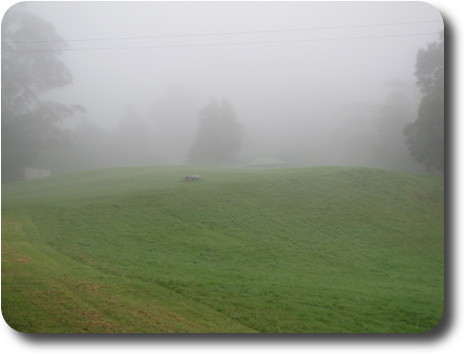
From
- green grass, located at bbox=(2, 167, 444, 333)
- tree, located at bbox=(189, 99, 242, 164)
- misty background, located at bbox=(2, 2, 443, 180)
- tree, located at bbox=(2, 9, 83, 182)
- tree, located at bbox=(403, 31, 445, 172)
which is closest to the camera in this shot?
green grass, located at bbox=(2, 167, 444, 333)

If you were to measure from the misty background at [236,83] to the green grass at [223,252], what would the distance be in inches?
44.1

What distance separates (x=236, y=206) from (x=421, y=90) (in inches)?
279

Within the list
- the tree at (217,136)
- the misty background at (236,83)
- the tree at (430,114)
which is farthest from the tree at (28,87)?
the tree at (430,114)

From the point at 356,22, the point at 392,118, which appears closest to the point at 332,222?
the point at 392,118

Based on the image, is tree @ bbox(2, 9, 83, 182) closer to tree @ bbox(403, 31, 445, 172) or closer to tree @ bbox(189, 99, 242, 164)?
tree @ bbox(189, 99, 242, 164)

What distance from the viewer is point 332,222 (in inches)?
510

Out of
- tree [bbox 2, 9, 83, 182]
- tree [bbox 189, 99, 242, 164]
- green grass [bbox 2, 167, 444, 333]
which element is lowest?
green grass [bbox 2, 167, 444, 333]

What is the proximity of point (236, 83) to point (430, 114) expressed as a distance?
16.3ft

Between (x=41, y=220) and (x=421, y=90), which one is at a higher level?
(x=421, y=90)

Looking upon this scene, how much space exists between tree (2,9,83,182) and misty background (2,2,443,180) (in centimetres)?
18

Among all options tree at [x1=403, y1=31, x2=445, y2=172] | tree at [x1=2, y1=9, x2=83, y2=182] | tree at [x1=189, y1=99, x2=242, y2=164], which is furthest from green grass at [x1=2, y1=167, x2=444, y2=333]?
tree at [x1=189, y1=99, x2=242, y2=164]

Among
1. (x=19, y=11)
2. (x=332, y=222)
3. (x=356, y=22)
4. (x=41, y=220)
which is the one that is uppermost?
(x=19, y=11)

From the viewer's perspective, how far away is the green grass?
22.4 feet

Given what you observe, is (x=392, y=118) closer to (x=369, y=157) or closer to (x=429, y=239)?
(x=369, y=157)
